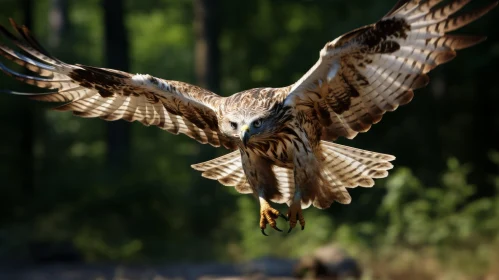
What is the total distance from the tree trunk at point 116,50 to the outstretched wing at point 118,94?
427 inches

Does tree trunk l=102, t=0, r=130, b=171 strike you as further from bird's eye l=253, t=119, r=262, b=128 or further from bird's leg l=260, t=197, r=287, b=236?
bird's eye l=253, t=119, r=262, b=128

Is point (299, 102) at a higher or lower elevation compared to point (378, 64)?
lower

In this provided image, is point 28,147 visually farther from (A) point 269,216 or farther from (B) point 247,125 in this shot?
(B) point 247,125

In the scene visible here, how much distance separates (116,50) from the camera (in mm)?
21094

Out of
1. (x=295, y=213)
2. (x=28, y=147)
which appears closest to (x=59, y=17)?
(x=28, y=147)

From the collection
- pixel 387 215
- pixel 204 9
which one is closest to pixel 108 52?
pixel 204 9

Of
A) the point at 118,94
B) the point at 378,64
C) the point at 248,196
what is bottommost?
the point at 378,64

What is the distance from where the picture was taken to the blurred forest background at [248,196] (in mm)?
14945

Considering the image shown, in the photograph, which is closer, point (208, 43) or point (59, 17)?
point (208, 43)

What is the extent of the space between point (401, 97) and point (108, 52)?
1326 centimetres

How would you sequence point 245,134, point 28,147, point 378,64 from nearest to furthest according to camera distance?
point 245,134, point 378,64, point 28,147

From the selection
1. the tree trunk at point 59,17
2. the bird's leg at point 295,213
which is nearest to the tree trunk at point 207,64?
the tree trunk at point 59,17

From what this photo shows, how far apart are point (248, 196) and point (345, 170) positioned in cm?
858

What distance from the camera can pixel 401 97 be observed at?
339 inches
